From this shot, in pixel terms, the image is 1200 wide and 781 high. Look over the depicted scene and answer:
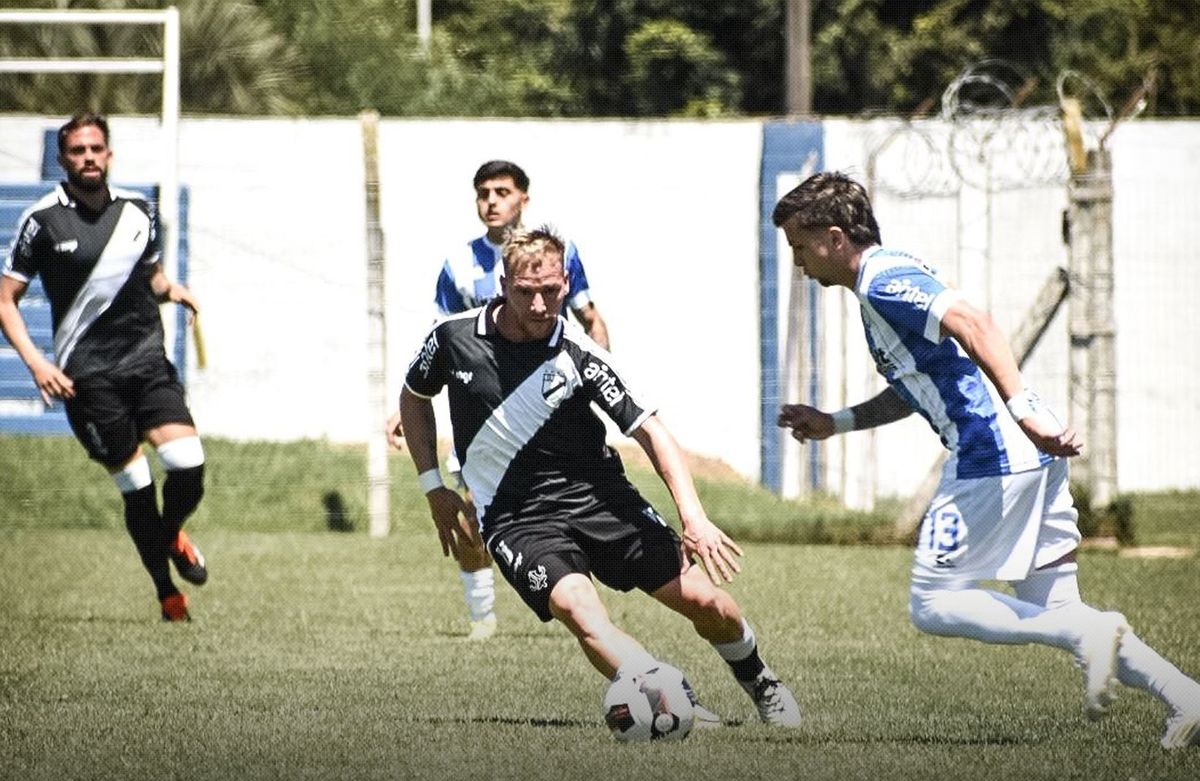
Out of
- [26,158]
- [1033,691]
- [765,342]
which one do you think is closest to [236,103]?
[26,158]

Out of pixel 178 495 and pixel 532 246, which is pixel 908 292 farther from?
pixel 178 495

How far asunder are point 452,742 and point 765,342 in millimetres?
11231

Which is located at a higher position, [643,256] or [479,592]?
[643,256]

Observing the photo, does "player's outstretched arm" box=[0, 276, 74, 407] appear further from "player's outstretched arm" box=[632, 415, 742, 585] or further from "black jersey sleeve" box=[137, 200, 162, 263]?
"player's outstretched arm" box=[632, 415, 742, 585]

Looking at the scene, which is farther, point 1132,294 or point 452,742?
point 1132,294

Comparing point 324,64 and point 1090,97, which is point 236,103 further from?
point 1090,97

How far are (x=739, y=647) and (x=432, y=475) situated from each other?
53.2 inches

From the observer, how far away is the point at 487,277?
34.1 ft

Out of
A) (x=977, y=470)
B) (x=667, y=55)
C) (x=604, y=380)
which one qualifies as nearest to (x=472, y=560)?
(x=604, y=380)

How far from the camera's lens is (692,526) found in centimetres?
712

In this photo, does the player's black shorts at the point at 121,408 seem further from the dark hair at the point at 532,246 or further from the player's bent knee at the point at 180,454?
the dark hair at the point at 532,246

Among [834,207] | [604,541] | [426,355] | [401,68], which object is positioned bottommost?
[604,541]

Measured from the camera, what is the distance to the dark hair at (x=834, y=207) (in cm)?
727

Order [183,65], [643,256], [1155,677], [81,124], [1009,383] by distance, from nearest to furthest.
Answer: [1009,383] → [1155,677] → [81,124] → [643,256] → [183,65]
